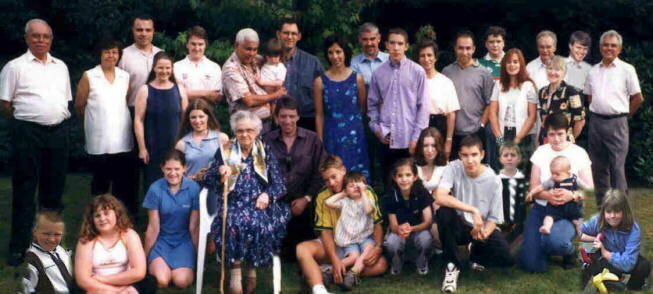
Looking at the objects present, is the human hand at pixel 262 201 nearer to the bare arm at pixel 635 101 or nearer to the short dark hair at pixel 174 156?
the short dark hair at pixel 174 156

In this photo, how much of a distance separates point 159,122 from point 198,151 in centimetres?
60

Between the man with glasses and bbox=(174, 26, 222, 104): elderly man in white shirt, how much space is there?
789 millimetres

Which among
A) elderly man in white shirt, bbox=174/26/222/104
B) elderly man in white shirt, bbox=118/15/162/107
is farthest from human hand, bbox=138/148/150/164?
elderly man in white shirt, bbox=174/26/222/104

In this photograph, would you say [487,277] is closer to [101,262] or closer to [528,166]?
[528,166]

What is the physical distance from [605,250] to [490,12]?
604cm

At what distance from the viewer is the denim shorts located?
19.5ft

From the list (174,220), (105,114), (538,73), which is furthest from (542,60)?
(105,114)

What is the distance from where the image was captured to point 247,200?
18.9 feet

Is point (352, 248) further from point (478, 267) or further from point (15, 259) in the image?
point (15, 259)

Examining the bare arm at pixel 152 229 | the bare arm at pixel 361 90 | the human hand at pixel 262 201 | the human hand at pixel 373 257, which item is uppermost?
the bare arm at pixel 361 90

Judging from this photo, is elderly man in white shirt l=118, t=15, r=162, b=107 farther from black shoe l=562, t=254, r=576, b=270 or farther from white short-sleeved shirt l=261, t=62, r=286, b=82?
black shoe l=562, t=254, r=576, b=270

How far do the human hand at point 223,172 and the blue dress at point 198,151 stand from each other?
592 millimetres

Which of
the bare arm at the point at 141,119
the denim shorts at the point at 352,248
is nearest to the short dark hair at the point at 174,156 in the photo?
the bare arm at the point at 141,119

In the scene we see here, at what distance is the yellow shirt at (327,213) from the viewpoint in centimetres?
595
